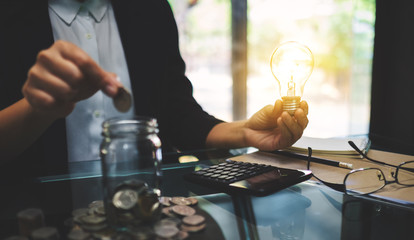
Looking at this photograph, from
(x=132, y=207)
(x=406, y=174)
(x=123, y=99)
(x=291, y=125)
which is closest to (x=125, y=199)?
(x=132, y=207)

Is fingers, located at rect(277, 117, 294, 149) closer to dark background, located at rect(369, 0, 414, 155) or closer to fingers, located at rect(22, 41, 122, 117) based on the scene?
fingers, located at rect(22, 41, 122, 117)

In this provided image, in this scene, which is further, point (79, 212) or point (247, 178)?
point (247, 178)

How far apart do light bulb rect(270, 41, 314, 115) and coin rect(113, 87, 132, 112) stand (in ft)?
1.23

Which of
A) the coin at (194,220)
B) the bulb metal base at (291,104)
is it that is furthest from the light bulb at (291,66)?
the coin at (194,220)

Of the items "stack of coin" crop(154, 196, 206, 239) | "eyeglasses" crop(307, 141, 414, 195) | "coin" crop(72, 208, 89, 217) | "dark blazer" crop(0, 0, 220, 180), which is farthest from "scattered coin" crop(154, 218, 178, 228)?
"dark blazer" crop(0, 0, 220, 180)

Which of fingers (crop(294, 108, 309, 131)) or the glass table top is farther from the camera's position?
fingers (crop(294, 108, 309, 131))

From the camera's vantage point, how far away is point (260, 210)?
474 millimetres

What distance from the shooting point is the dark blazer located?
0.89 m

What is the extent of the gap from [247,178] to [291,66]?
339mm

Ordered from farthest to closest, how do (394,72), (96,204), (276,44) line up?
1. (276,44)
2. (394,72)
3. (96,204)

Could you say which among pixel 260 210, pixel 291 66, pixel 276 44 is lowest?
pixel 260 210

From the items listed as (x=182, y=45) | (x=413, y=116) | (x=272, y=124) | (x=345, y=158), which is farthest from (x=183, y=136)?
(x=413, y=116)

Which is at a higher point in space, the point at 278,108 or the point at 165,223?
the point at 278,108

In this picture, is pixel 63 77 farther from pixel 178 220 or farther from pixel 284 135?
pixel 284 135
